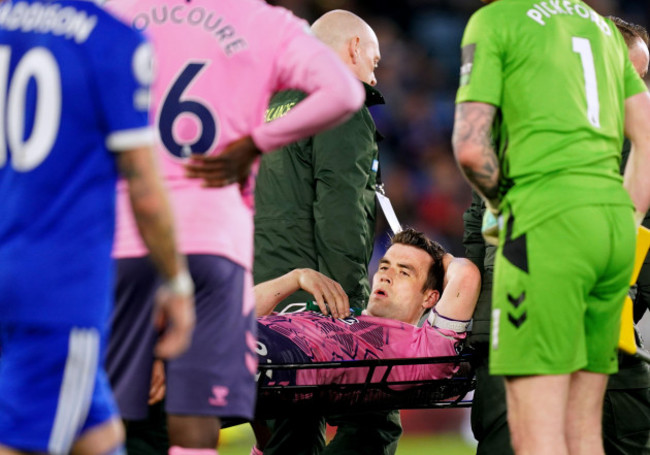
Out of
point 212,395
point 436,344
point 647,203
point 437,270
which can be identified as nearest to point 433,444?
point 437,270

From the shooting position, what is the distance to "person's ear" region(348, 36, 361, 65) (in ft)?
16.9

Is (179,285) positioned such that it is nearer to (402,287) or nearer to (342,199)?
(342,199)

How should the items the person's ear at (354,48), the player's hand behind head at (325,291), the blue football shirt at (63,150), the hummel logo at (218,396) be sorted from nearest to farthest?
the blue football shirt at (63,150)
the hummel logo at (218,396)
the player's hand behind head at (325,291)
the person's ear at (354,48)

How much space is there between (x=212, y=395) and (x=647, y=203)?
1.64m

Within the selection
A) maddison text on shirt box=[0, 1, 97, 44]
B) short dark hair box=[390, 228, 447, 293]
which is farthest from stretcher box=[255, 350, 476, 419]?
maddison text on shirt box=[0, 1, 97, 44]

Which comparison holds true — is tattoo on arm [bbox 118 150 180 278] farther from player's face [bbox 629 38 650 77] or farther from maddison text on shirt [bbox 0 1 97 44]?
player's face [bbox 629 38 650 77]

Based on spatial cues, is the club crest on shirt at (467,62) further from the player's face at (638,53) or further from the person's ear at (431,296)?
the person's ear at (431,296)

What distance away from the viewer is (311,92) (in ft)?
9.02

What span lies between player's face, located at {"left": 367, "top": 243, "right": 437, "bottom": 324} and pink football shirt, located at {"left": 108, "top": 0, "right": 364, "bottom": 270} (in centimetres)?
228

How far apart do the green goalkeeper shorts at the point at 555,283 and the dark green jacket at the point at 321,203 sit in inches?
64.9

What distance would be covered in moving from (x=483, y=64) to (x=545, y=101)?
0.22m

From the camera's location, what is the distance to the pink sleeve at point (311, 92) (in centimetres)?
270

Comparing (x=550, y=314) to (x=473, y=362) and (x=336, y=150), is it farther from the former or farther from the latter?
(x=336, y=150)

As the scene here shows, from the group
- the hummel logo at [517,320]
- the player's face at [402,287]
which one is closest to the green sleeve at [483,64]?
the hummel logo at [517,320]
